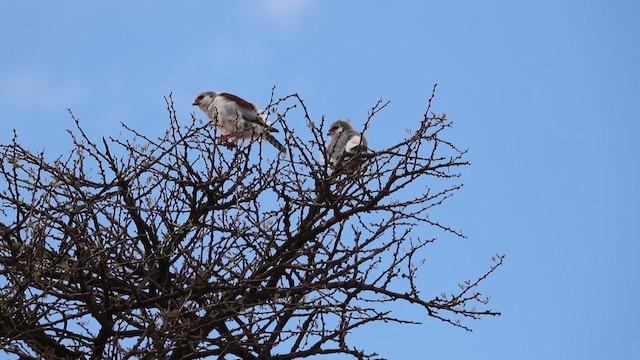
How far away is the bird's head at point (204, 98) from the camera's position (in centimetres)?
891

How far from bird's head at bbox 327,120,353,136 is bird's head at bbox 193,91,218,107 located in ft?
4.09

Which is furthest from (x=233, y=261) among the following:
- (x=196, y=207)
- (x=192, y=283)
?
(x=196, y=207)

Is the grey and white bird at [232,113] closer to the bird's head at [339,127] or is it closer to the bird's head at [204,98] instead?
the bird's head at [204,98]

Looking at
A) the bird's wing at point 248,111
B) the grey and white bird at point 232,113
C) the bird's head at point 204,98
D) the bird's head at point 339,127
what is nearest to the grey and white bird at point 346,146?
the bird's head at point 339,127

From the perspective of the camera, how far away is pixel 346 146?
7242mm

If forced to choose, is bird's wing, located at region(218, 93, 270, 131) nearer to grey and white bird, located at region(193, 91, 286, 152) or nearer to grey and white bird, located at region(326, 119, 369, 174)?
grey and white bird, located at region(193, 91, 286, 152)

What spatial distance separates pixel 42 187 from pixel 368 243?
7.11ft

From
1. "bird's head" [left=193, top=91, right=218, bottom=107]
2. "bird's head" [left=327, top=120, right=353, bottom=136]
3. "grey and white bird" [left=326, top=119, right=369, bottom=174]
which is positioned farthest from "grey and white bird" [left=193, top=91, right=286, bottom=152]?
"bird's head" [left=327, top=120, right=353, bottom=136]

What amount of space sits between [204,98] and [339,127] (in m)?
1.57

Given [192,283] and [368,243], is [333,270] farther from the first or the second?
[192,283]

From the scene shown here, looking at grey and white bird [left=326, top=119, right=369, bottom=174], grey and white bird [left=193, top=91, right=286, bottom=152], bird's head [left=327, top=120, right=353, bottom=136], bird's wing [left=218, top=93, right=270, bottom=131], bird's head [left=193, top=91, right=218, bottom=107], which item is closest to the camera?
grey and white bird [left=326, top=119, right=369, bottom=174]

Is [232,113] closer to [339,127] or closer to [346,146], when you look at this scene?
[339,127]

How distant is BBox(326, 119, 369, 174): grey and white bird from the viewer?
237 inches

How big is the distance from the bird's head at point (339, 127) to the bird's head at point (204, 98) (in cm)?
125
